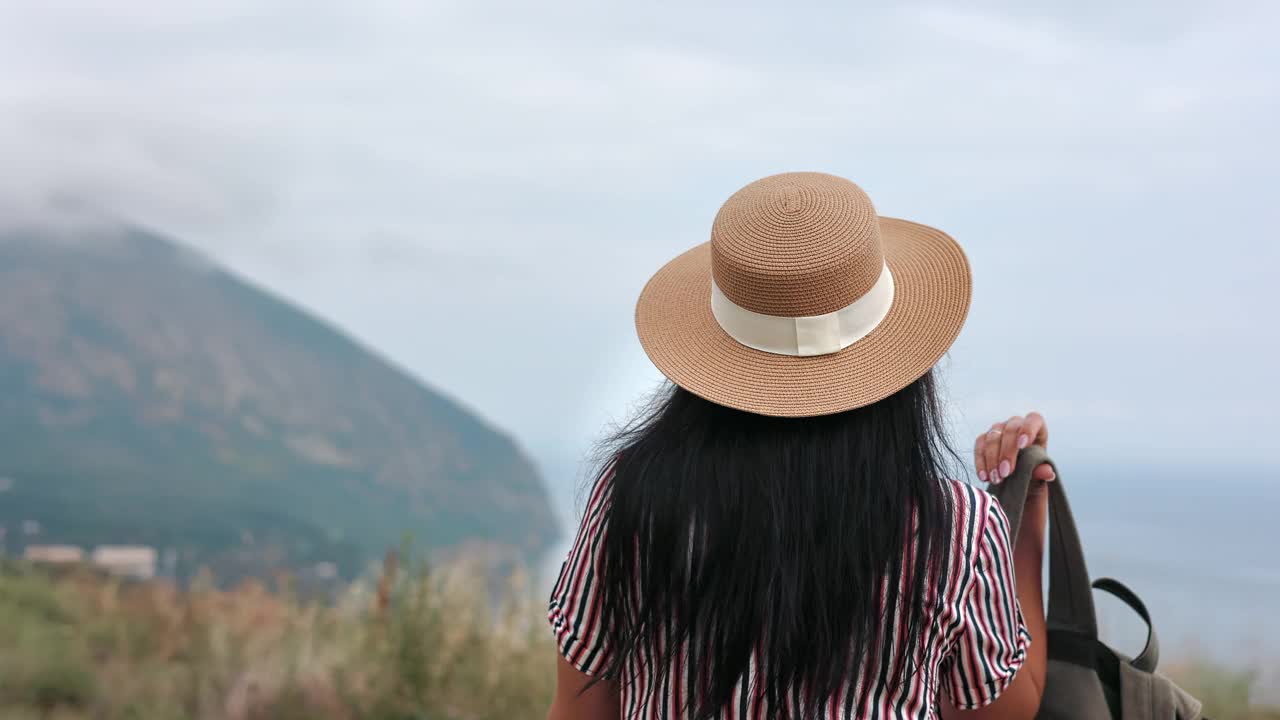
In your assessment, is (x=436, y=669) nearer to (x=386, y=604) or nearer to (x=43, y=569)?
(x=386, y=604)

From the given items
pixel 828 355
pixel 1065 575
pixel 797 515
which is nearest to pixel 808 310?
pixel 828 355

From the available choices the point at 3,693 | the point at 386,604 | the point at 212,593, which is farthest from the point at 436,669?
the point at 3,693

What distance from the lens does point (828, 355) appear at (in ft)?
4.64

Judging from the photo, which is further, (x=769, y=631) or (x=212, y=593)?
(x=212, y=593)

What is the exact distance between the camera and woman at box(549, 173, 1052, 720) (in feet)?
4.30

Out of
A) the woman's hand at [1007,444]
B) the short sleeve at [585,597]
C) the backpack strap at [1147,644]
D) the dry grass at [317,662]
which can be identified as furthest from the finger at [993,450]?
the dry grass at [317,662]

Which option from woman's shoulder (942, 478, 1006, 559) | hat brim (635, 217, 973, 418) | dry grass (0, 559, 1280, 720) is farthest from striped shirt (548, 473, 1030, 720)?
dry grass (0, 559, 1280, 720)

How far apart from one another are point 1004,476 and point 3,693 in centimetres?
425

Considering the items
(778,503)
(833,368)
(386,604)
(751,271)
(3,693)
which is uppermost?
(751,271)

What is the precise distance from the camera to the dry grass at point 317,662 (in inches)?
161

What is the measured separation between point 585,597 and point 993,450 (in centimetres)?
75

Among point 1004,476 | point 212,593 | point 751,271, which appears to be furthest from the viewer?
point 212,593

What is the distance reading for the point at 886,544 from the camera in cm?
131

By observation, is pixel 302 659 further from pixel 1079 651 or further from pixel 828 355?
pixel 828 355
